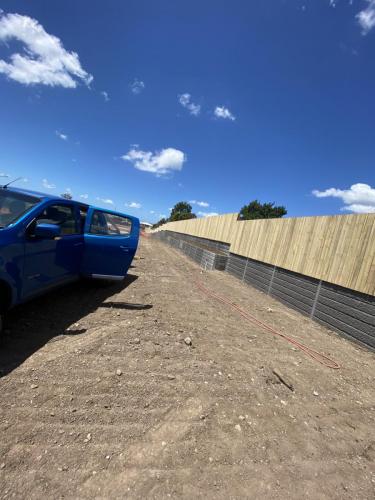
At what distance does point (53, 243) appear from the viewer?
4.06 m

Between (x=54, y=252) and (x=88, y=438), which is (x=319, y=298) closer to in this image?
(x=54, y=252)


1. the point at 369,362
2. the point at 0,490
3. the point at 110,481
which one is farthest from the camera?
the point at 369,362

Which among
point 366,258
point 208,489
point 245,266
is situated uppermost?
point 366,258

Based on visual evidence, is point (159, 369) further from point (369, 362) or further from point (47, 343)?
point (369, 362)

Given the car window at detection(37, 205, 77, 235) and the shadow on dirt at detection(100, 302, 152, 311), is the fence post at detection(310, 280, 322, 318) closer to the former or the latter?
the shadow on dirt at detection(100, 302, 152, 311)

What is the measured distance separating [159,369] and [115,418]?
932 mm

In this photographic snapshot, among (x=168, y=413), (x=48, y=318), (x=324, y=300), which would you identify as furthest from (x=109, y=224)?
(x=324, y=300)

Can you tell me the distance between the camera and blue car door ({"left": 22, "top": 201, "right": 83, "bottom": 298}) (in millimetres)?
3564

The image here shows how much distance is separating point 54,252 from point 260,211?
5683 centimetres

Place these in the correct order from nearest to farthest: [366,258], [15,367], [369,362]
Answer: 1. [15,367]
2. [369,362]
3. [366,258]

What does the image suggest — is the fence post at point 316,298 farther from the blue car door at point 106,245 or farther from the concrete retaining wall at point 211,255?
the concrete retaining wall at point 211,255

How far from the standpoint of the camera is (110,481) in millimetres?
1877

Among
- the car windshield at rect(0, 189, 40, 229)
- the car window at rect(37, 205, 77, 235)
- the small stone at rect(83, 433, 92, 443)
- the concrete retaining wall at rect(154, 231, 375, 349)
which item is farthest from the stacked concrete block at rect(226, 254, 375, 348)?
the car windshield at rect(0, 189, 40, 229)

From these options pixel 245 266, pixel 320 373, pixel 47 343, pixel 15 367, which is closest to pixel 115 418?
pixel 15 367
